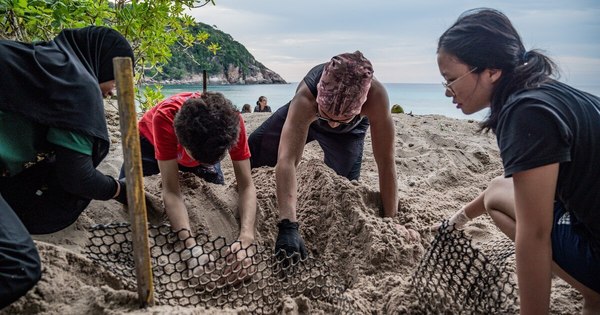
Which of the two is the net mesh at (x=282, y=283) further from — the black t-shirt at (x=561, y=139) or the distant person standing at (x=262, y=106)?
the distant person standing at (x=262, y=106)

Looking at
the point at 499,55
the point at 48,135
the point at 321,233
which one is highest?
the point at 499,55

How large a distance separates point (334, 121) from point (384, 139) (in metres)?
0.33

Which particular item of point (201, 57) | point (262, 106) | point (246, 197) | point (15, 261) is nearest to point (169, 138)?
point (246, 197)

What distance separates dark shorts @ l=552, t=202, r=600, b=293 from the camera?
156cm

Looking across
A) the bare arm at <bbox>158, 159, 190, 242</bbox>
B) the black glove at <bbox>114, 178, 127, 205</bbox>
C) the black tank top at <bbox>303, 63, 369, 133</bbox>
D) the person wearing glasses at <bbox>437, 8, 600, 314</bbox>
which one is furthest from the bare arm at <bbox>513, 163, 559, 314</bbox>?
the black glove at <bbox>114, 178, 127, 205</bbox>

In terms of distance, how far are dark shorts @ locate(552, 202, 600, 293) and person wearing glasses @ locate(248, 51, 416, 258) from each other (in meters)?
0.91

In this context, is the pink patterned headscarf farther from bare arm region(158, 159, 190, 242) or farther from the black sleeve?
the black sleeve

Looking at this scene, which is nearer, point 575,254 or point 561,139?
point 561,139

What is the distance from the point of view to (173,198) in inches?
87.7

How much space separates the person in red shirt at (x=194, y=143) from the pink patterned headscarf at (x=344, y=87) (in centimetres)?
46

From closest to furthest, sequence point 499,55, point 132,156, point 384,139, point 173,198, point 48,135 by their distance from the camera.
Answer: point 132,156, point 499,55, point 48,135, point 173,198, point 384,139

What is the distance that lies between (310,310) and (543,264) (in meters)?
0.84

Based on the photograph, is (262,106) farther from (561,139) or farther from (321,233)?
(561,139)

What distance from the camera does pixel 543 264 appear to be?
142 centimetres
